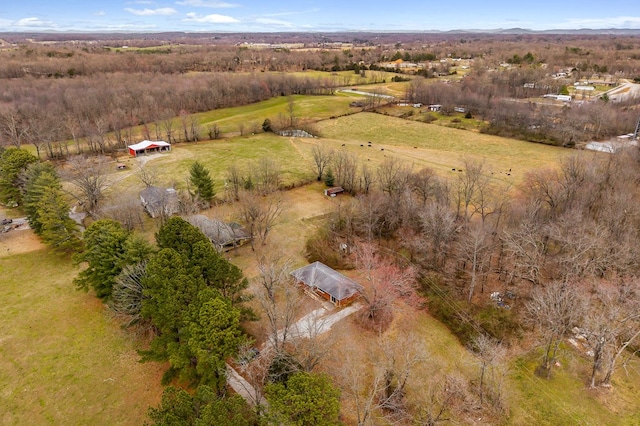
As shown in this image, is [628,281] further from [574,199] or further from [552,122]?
[552,122]

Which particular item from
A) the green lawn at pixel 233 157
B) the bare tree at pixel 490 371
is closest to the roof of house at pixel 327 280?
the bare tree at pixel 490 371

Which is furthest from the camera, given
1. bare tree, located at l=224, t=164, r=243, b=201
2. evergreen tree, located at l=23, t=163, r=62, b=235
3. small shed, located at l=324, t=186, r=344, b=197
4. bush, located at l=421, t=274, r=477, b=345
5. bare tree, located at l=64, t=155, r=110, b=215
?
small shed, located at l=324, t=186, r=344, b=197

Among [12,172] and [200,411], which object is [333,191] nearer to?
[200,411]

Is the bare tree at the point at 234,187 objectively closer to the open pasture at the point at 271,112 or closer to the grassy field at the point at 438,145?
the grassy field at the point at 438,145

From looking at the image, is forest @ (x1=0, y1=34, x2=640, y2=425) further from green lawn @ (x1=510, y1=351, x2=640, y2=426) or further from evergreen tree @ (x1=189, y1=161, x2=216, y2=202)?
evergreen tree @ (x1=189, y1=161, x2=216, y2=202)

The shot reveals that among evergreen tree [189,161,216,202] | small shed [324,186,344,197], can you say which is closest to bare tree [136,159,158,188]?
Answer: evergreen tree [189,161,216,202]

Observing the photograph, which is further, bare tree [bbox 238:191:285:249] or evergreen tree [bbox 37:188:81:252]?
bare tree [bbox 238:191:285:249]

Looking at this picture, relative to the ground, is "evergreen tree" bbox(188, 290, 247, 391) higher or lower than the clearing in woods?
higher
